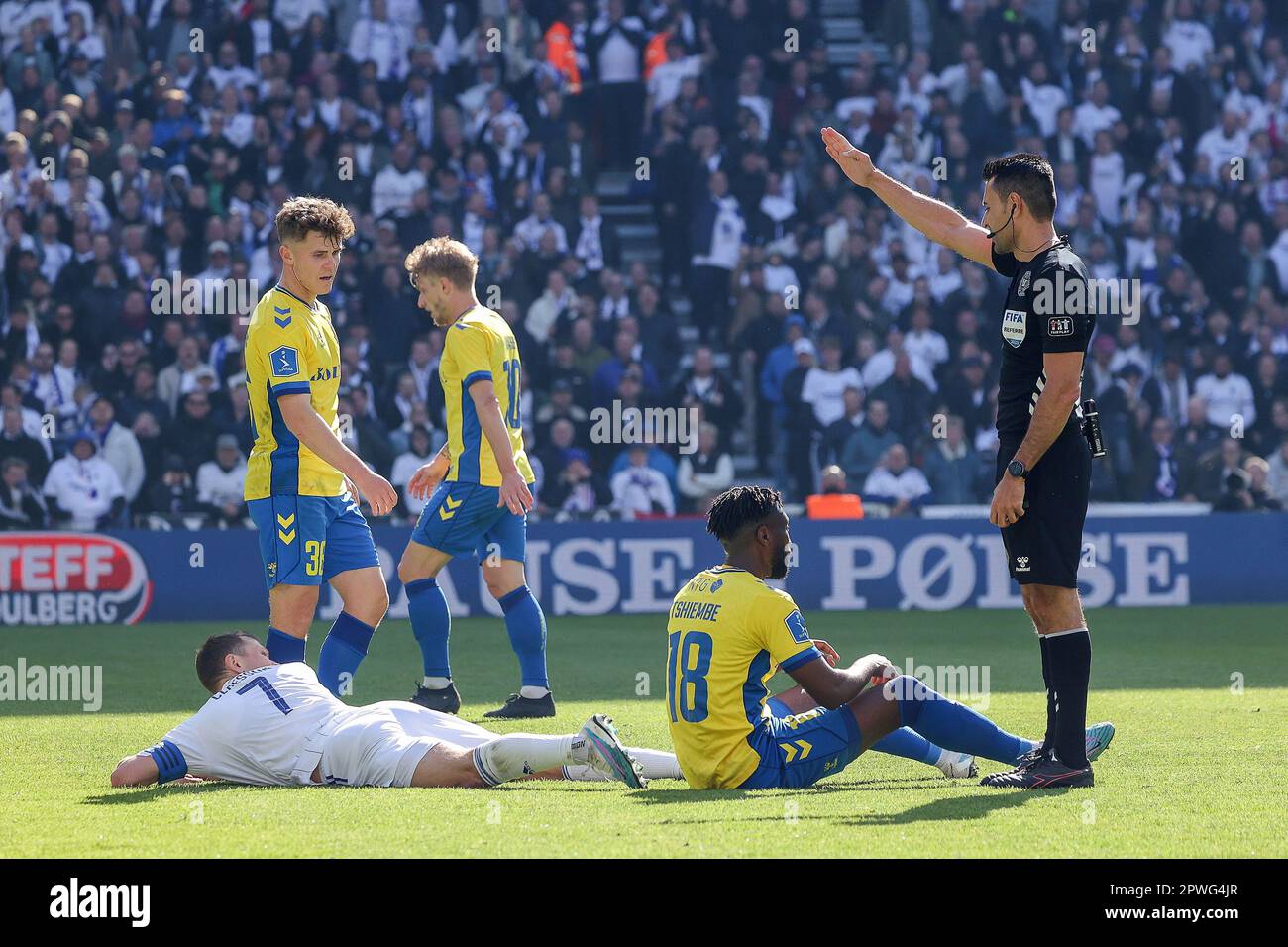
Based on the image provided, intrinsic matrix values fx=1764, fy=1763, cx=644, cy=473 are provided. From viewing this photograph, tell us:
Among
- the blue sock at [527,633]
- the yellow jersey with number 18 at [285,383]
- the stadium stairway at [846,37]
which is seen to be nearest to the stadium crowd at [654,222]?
the stadium stairway at [846,37]

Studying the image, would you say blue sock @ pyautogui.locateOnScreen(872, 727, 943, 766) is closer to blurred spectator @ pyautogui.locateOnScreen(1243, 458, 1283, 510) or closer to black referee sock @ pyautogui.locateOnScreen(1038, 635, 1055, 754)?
black referee sock @ pyautogui.locateOnScreen(1038, 635, 1055, 754)

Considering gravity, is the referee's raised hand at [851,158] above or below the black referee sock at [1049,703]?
above

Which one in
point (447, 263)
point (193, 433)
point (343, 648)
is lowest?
point (343, 648)

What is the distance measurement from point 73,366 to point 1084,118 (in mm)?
11598

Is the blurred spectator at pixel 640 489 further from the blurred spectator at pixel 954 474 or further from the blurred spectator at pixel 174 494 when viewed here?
the blurred spectator at pixel 174 494

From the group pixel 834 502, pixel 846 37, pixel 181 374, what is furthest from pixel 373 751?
pixel 846 37

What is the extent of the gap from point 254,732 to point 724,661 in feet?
5.92

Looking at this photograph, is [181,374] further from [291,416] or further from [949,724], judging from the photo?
[949,724]

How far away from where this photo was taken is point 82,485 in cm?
1602

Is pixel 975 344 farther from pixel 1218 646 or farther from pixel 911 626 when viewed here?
pixel 1218 646

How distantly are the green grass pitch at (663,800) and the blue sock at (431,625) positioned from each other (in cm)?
37

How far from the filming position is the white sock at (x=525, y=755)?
251 inches

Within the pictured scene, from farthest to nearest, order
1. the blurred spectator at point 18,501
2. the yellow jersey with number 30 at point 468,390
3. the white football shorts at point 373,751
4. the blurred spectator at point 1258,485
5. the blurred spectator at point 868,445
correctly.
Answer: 1. the blurred spectator at point 868,445
2. the blurred spectator at point 1258,485
3. the blurred spectator at point 18,501
4. the yellow jersey with number 30 at point 468,390
5. the white football shorts at point 373,751
